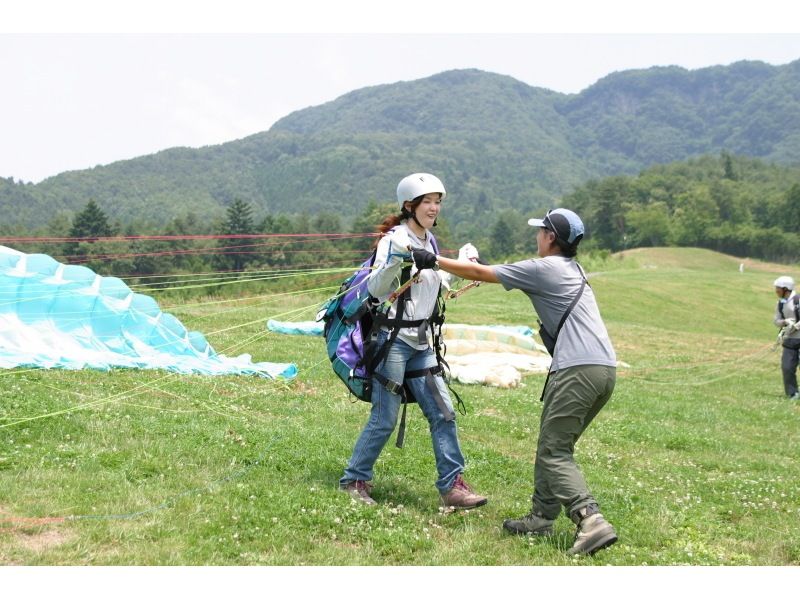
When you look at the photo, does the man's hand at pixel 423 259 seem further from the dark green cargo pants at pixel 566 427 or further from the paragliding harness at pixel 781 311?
the paragliding harness at pixel 781 311

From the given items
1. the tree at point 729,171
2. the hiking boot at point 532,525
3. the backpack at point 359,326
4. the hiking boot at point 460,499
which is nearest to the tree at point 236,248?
the backpack at point 359,326

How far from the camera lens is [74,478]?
271 inches

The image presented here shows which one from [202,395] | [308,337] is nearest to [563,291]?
[202,395]

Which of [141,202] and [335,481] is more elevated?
[141,202]

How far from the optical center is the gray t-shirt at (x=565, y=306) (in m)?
6.34

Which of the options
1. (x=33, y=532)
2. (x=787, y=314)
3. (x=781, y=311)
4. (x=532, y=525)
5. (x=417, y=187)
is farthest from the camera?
(x=781, y=311)

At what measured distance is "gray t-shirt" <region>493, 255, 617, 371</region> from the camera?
6.34 meters

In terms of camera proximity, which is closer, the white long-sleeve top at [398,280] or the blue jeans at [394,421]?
the white long-sleeve top at [398,280]

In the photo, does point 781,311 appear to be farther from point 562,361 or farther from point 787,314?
point 562,361

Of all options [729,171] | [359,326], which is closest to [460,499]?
[359,326]

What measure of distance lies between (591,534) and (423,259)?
255 cm

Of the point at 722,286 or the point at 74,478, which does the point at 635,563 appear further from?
the point at 722,286

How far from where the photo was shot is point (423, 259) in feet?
20.9

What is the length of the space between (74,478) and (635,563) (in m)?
4.85
